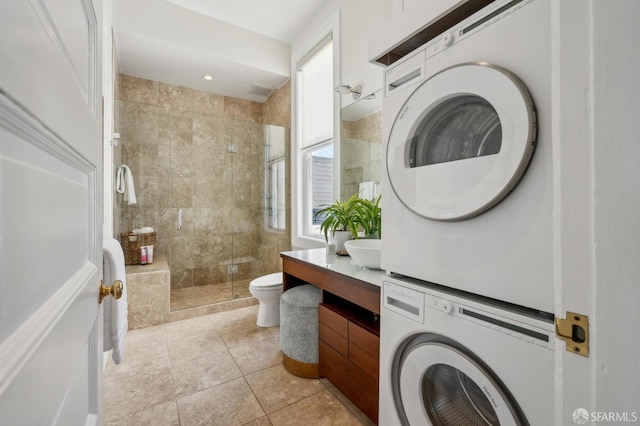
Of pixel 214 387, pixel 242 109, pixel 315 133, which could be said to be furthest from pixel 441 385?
pixel 242 109

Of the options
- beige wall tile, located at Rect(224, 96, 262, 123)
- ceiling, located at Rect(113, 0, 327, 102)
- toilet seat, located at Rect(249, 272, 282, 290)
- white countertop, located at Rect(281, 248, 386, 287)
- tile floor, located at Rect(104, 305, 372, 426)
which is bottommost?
tile floor, located at Rect(104, 305, 372, 426)

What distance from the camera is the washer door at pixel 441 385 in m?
0.86

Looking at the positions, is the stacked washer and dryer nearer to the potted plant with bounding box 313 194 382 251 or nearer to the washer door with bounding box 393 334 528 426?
the washer door with bounding box 393 334 528 426

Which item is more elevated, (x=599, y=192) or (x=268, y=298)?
(x=599, y=192)

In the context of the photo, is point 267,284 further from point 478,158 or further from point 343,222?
point 478,158

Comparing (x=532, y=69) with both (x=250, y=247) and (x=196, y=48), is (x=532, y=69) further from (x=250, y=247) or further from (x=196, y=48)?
(x=250, y=247)

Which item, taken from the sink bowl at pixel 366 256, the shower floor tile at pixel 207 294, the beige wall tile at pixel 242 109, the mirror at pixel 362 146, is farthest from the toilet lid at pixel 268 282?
the beige wall tile at pixel 242 109

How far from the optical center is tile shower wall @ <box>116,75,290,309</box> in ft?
10.9

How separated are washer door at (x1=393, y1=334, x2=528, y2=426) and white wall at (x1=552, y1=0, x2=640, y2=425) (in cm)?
39

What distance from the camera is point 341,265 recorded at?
5.57ft

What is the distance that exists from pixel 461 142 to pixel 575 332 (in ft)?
2.14

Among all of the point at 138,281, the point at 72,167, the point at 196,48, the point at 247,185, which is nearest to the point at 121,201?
the point at 138,281

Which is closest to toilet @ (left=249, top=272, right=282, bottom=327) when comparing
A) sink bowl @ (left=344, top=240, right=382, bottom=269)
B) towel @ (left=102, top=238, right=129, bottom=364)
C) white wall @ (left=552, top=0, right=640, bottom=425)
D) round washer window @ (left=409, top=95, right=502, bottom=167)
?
sink bowl @ (left=344, top=240, right=382, bottom=269)

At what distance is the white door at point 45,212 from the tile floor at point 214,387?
110cm
